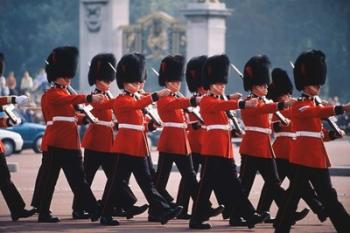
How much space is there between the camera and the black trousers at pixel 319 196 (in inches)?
421

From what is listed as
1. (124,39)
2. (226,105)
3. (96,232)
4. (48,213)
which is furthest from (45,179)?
(124,39)

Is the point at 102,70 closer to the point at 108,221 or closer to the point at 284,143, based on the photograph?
the point at 108,221

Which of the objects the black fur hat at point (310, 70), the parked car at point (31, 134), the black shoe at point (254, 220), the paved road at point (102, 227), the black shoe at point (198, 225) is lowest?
the parked car at point (31, 134)

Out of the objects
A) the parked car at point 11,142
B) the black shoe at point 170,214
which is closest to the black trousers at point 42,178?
the black shoe at point 170,214

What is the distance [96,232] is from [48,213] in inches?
36.1

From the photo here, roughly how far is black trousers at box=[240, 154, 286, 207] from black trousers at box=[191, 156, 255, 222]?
0.30 m

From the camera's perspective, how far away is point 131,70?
12.7 m

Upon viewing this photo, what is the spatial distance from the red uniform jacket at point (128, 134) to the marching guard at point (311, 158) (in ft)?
6.01

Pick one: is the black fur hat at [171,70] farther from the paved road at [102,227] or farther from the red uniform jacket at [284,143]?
the paved road at [102,227]

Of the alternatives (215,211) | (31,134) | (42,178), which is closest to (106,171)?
(42,178)

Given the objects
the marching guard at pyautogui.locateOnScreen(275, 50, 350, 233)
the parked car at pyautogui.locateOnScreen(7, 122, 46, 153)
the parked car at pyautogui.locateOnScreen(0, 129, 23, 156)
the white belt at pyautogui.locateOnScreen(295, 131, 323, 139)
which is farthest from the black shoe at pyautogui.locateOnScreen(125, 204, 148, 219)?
the parked car at pyautogui.locateOnScreen(7, 122, 46, 153)

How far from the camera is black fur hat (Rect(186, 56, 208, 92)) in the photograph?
44.5ft

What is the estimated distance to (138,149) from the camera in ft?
40.5

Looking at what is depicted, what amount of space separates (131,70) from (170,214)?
1515 millimetres
